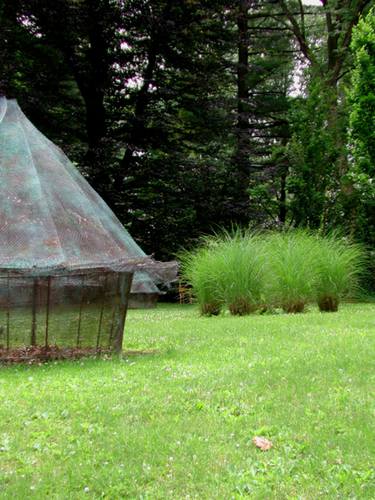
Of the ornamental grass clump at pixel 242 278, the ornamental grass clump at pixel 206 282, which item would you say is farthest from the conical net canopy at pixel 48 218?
the ornamental grass clump at pixel 206 282

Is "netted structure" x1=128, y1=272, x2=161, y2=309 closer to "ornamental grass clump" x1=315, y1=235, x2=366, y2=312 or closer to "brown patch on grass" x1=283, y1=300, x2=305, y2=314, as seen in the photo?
"brown patch on grass" x1=283, y1=300, x2=305, y2=314

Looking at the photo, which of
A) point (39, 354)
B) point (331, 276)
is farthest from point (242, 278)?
point (39, 354)

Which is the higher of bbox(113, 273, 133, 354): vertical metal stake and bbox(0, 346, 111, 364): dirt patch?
bbox(113, 273, 133, 354): vertical metal stake

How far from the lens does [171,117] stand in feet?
76.1

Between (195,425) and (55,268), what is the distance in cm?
314

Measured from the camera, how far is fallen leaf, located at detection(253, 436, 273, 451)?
167 inches

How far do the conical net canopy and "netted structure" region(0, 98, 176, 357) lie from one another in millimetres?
12

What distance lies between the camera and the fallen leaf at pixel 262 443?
4.25m

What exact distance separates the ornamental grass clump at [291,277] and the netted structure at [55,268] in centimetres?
467

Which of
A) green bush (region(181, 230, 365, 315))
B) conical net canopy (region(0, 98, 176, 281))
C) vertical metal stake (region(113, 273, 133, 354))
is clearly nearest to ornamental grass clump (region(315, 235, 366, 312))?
green bush (region(181, 230, 365, 315))

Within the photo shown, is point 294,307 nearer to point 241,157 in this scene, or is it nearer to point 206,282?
point 206,282

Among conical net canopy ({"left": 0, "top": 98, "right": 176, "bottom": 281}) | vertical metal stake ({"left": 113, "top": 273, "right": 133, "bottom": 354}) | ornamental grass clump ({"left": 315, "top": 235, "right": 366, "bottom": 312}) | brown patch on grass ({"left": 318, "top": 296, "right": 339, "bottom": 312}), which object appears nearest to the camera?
conical net canopy ({"left": 0, "top": 98, "right": 176, "bottom": 281})

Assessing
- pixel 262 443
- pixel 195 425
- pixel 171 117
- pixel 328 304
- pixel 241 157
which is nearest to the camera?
pixel 262 443

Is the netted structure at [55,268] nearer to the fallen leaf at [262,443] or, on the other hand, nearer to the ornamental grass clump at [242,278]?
the fallen leaf at [262,443]
